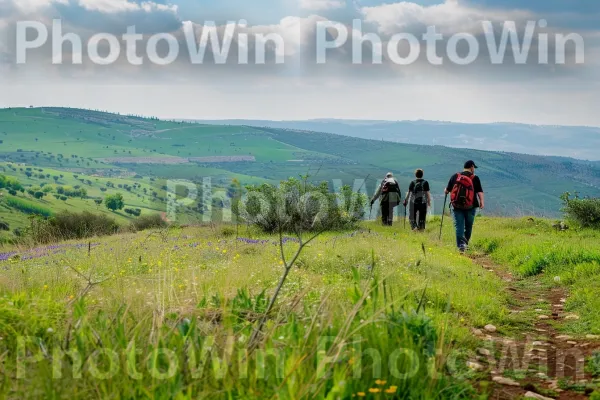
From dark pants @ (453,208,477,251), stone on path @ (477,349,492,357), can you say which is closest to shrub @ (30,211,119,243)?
dark pants @ (453,208,477,251)

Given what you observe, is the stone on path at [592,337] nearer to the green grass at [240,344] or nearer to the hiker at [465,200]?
the green grass at [240,344]

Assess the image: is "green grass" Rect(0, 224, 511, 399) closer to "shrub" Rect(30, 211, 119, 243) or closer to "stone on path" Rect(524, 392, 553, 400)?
"stone on path" Rect(524, 392, 553, 400)

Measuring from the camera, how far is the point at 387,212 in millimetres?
26312

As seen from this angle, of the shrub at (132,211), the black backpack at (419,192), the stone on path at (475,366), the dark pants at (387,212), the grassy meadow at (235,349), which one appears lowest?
the shrub at (132,211)

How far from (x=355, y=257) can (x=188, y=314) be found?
6.67 meters

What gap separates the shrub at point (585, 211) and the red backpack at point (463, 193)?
5.93m

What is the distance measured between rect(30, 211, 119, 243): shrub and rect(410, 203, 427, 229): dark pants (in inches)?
780

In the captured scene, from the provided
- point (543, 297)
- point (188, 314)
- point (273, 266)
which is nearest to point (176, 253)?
point (273, 266)

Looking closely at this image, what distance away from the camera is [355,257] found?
12.3 metres

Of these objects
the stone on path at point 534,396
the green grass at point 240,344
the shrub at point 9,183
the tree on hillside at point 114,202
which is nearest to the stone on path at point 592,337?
the green grass at point 240,344

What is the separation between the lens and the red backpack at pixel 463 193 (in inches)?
661

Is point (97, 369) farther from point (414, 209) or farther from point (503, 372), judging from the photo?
point (414, 209)

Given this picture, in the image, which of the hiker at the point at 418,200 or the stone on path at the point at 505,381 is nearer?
the stone on path at the point at 505,381

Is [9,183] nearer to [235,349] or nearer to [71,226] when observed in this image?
[71,226]
